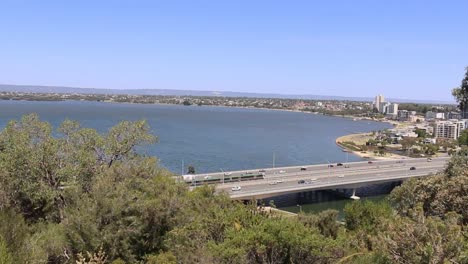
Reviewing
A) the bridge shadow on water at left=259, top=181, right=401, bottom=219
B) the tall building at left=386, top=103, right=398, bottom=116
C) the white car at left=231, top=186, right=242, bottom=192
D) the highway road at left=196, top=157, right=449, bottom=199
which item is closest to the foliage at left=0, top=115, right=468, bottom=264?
the white car at left=231, top=186, right=242, bottom=192

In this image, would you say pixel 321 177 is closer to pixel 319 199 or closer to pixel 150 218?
pixel 319 199

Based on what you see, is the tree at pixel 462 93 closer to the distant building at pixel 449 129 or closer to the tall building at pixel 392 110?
the distant building at pixel 449 129

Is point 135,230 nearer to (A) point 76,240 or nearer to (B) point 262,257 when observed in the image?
(A) point 76,240

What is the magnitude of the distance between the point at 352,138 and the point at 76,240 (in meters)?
92.6

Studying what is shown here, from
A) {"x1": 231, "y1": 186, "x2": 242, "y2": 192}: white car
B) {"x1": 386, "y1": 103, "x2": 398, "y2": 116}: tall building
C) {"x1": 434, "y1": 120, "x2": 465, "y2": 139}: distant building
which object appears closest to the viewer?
{"x1": 231, "y1": 186, "x2": 242, "y2": 192}: white car

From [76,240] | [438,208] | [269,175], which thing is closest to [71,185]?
[76,240]

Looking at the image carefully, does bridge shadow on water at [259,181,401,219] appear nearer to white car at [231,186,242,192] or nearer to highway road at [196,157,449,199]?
highway road at [196,157,449,199]

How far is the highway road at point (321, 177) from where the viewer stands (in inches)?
1422

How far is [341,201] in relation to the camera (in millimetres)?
42469

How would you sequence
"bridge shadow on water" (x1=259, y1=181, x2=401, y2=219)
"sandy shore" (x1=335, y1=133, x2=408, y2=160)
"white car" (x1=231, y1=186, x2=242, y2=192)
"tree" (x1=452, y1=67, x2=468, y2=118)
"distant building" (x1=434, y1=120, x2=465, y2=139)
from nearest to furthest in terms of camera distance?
"tree" (x1=452, y1=67, x2=468, y2=118) < "white car" (x1=231, y1=186, x2=242, y2=192) < "bridge shadow on water" (x1=259, y1=181, x2=401, y2=219) < "sandy shore" (x1=335, y1=133, x2=408, y2=160) < "distant building" (x1=434, y1=120, x2=465, y2=139)

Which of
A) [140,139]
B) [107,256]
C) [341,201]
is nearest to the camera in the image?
[107,256]

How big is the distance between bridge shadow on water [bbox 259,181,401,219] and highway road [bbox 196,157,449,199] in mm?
1379

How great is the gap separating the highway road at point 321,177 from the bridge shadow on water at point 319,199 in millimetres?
1379

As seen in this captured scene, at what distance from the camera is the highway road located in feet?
119
